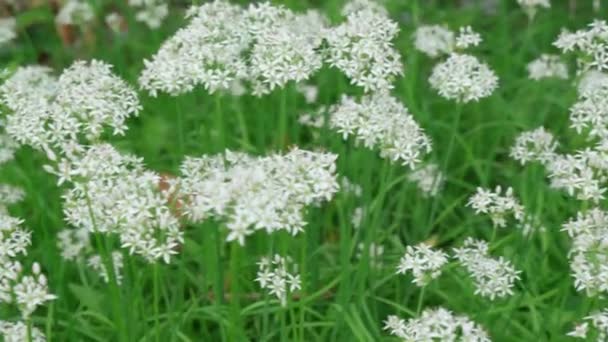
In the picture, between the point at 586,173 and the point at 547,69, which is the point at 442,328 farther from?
the point at 547,69

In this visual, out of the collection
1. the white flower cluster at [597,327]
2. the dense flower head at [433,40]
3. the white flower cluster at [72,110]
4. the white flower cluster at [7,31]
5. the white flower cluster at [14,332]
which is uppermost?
the white flower cluster at [7,31]

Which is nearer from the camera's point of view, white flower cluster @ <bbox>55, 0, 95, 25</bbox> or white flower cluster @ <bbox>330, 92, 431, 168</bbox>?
white flower cluster @ <bbox>330, 92, 431, 168</bbox>

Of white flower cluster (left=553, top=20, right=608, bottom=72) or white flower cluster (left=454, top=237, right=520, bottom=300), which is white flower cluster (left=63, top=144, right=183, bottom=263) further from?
white flower cluster (left=553, top=20, right=608, bottom=72)

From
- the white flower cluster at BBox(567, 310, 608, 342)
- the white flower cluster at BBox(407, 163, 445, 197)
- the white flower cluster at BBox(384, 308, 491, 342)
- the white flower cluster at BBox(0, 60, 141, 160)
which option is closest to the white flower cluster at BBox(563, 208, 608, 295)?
the white flower cluster at BBox(567, 310, 608, 342)

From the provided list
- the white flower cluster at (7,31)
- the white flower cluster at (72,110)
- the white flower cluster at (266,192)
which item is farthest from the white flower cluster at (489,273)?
the white flower cluster at (7,31)

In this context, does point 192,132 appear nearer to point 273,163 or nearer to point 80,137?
point 80,137

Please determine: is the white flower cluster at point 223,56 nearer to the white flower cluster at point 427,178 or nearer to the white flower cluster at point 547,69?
the white flower cluster at point 427,178

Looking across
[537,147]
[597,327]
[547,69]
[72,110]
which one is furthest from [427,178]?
[72,110]
